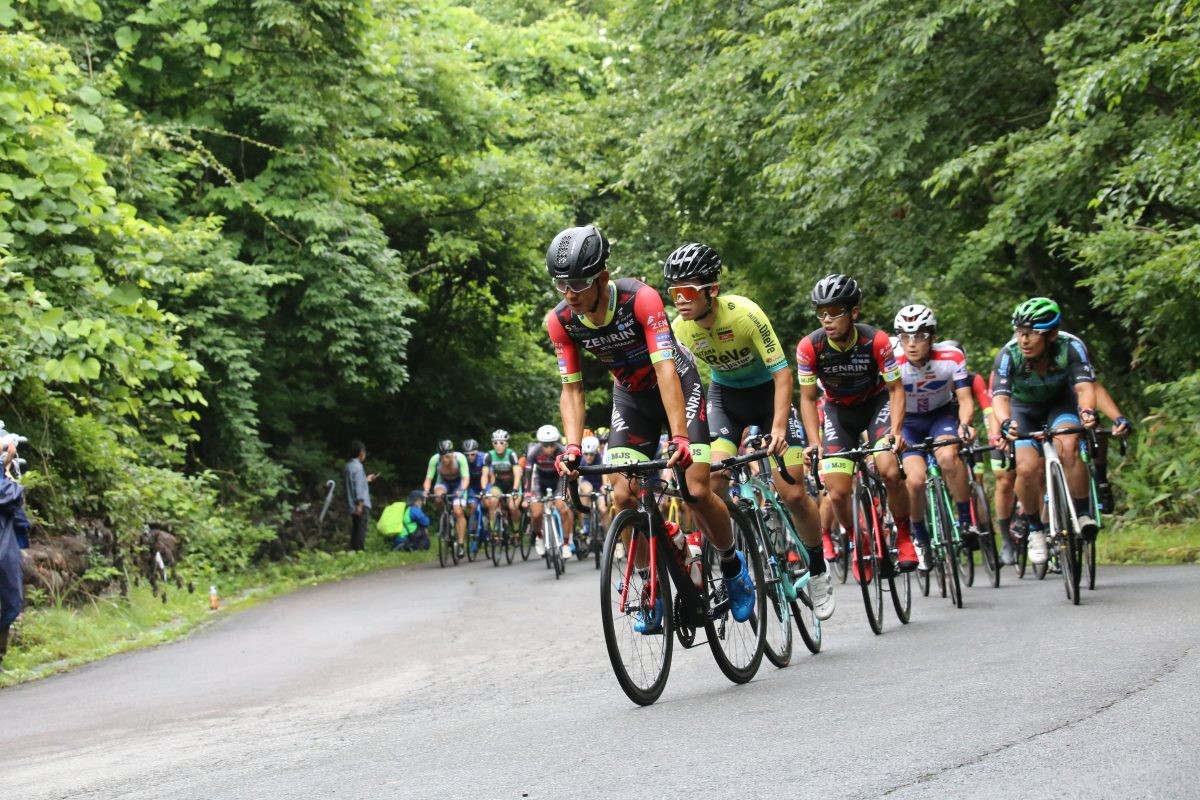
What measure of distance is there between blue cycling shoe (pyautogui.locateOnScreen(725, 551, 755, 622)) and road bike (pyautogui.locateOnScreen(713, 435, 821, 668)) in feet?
0.76

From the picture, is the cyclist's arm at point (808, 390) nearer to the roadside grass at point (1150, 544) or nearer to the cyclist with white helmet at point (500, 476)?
the roadside grass at point (1150, 544)

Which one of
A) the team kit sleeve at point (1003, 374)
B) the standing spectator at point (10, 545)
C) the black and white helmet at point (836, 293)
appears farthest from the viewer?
the standing spectator at point (10, 545)

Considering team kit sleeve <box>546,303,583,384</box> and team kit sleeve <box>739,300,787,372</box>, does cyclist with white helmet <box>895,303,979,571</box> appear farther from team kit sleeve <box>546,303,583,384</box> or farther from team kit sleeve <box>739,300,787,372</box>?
team kit sleeve <box>546,303,583,384</box>

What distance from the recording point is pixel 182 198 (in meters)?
23.2

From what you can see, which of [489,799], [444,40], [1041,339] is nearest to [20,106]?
[1041,339]

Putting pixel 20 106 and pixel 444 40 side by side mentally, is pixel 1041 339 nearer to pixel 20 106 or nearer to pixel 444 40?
pixel 20 106

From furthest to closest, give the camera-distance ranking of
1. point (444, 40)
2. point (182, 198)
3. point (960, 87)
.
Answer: point (444, 40), point (182, 198), point (960, 87)

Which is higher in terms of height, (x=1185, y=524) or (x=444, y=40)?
(x=444, y=40)

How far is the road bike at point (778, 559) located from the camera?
8352 mm

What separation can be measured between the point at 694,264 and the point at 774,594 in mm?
1905

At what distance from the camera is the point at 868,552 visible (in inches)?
384

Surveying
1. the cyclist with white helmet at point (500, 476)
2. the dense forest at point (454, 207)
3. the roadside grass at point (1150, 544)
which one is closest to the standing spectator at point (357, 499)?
the dense forest at point (454, 207)

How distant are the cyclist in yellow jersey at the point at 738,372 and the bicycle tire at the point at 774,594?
35 cm

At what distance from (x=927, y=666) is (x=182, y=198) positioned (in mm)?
17932
